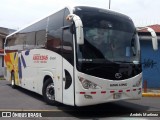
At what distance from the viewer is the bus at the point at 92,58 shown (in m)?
9.75

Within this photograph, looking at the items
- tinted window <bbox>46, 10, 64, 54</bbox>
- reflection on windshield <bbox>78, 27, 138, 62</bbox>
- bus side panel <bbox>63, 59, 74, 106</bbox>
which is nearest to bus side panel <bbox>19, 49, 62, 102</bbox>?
tinted window <bbox>46, 10, 64, 54</bbox>

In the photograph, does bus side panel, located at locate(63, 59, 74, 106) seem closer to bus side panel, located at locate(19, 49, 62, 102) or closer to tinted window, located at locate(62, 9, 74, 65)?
tinted window, located at locate(62, 9, 74, 65)

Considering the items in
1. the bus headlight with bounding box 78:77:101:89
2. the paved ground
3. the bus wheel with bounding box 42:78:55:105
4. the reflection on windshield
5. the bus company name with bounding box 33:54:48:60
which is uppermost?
the reflection on windshield

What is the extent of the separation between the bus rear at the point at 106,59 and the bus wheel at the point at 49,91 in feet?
7.98

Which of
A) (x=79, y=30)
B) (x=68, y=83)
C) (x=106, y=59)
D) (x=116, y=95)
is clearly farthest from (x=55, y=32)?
(x=116, y=95)

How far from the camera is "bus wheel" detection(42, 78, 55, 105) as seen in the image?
12016 millimetres

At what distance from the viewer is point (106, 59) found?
10023 millimetres

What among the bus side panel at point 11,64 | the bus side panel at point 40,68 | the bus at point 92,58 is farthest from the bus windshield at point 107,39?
the bus side panel at point 11,64

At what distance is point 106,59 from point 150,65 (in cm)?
1013

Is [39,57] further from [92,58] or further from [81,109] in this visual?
[92,58]

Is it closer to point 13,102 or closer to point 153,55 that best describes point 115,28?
point 13,102

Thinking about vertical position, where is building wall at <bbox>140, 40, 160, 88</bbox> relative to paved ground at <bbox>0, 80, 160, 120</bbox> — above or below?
above

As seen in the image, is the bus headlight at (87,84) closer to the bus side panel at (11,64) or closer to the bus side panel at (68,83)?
the bus side panel at (68,83)

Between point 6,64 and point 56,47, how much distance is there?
33.9 feet
